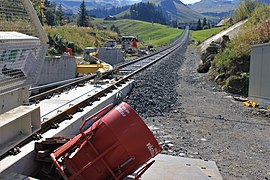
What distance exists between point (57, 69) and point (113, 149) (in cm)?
1390

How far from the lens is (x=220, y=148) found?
20.5 ft

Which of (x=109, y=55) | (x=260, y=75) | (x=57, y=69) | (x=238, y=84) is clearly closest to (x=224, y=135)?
(x=260, y=75)

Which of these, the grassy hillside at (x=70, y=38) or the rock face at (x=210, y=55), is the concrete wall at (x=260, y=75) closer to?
the rock face at (x=210, y=55)

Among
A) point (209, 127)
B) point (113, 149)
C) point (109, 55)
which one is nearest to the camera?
point (113, 149)

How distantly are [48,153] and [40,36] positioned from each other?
1502mm

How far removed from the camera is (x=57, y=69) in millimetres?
16875

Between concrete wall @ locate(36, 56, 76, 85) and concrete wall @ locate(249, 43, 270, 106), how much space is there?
9153mm

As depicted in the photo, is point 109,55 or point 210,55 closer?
point 210,55

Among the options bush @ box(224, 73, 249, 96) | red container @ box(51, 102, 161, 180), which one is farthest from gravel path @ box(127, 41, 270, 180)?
red container @ box(51, 102, 161, 180)

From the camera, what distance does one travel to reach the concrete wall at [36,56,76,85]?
51.8ft

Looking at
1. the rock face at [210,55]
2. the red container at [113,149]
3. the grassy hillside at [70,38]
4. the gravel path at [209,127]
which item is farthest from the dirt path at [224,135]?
the grassy hillside at [70,38]

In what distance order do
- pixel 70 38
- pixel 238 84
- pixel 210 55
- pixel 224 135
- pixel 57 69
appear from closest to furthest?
pixel 224 135, pixel 238 84, pixel 57 69, pixel 210 55, pixel 70 38

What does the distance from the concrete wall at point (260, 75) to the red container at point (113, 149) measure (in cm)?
796

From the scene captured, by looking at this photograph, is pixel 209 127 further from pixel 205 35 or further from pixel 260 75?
pixel 205 35
